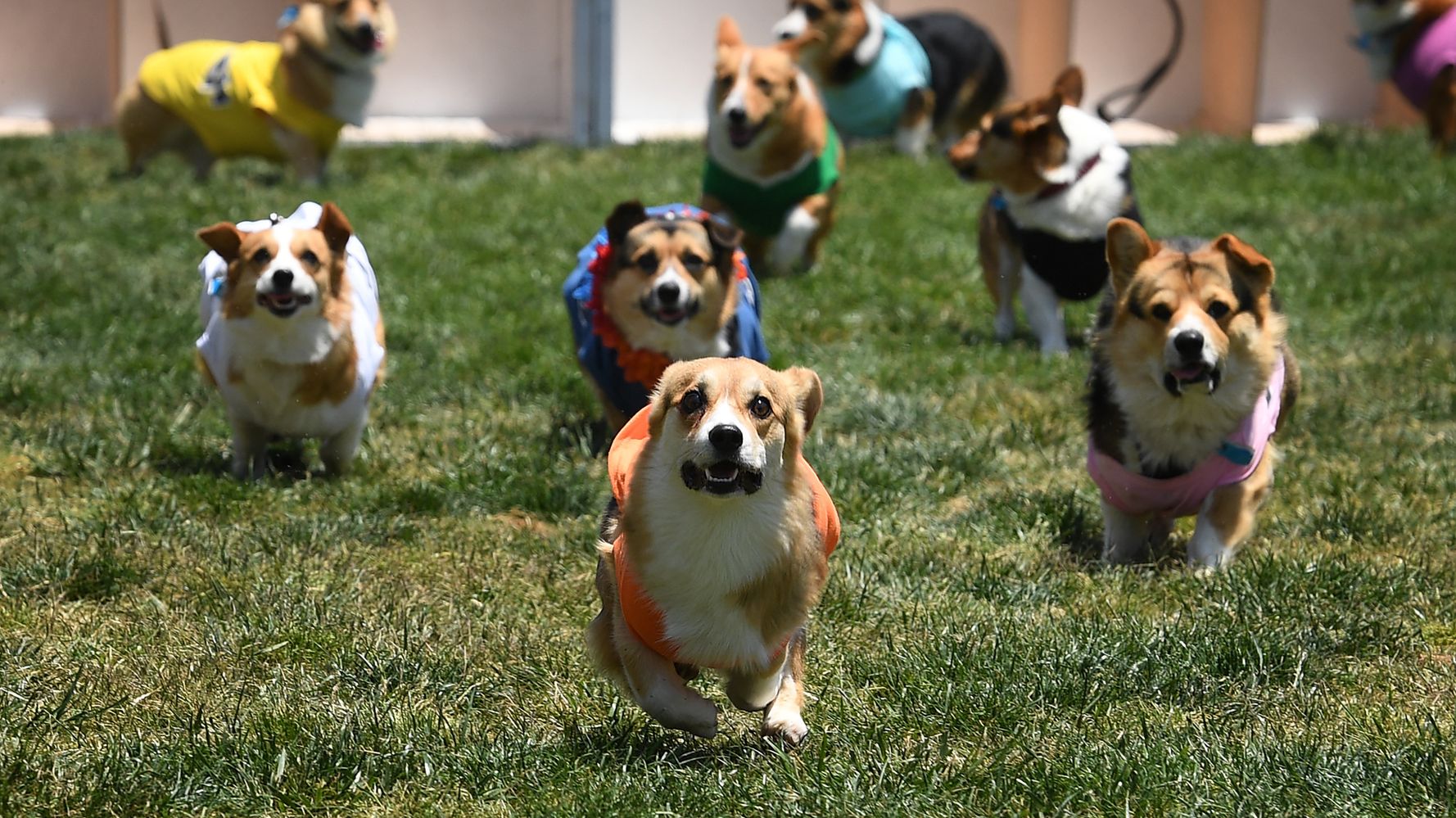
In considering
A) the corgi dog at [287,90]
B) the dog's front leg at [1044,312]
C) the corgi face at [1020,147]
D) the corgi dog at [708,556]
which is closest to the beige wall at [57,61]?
the corgi dog at [287,90]

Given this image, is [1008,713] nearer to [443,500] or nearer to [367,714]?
[367,714]

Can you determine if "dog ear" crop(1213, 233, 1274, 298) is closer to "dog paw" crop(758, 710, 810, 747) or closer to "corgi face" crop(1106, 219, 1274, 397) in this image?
"corgi face" crop(1106, 219, 1274, 397)

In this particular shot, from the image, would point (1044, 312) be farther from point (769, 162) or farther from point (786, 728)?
point (786, 728)

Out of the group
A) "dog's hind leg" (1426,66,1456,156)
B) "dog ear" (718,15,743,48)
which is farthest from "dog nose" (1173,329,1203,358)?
"dog's hind leg" (1426,66,1456,156)

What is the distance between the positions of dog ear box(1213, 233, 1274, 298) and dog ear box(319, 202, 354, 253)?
2867 millimetres

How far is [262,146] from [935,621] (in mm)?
8686

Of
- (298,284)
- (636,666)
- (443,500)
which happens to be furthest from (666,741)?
(298,284)

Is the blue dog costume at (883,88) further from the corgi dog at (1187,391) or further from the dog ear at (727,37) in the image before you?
the corgi dog at (1187,391)

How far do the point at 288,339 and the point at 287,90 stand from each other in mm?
6621

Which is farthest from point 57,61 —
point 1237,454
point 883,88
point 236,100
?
point 1237,454

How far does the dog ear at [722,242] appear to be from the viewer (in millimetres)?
6176

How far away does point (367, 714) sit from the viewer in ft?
12.2

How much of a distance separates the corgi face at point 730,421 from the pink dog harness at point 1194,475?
1.73 m

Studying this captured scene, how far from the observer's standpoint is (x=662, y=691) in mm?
3414
